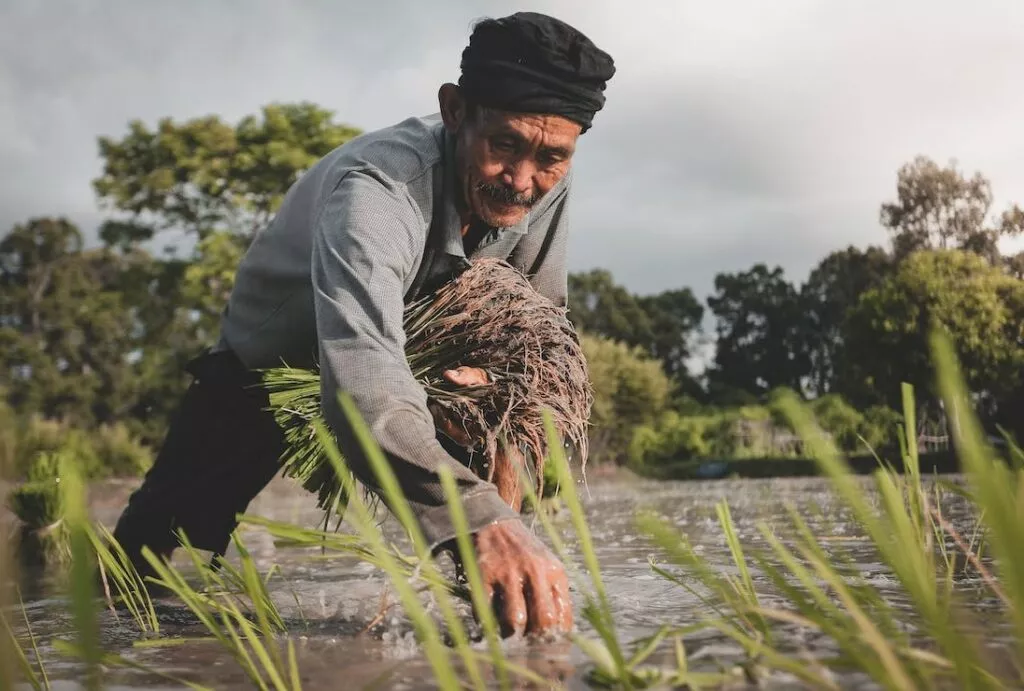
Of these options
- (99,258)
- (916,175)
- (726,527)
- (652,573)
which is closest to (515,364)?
(652,573)

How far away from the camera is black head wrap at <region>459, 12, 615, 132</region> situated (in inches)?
92.4

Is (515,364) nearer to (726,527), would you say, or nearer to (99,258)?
(726,527)

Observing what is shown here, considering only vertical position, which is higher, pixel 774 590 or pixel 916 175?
pixel 916 175

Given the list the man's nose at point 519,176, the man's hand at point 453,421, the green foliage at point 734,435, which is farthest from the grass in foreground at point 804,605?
the green foliage at point 734,435

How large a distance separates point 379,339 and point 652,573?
1317 millimetres

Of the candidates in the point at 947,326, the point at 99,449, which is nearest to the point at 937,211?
the point at 947,326

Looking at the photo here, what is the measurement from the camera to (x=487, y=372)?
108 inches

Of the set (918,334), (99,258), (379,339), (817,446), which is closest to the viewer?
(817,446)

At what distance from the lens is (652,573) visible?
280 cm

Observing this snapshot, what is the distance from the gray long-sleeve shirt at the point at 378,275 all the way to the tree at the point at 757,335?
172 feet

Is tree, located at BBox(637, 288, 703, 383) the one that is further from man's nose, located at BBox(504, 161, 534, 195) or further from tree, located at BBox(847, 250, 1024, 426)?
man's nose, located at BBox(504, 161, 534, 195)

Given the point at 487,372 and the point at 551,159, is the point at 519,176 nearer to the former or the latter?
the point at 551,159

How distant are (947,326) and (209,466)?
87.3ft

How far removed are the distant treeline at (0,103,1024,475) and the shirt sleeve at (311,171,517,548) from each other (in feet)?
45.2
